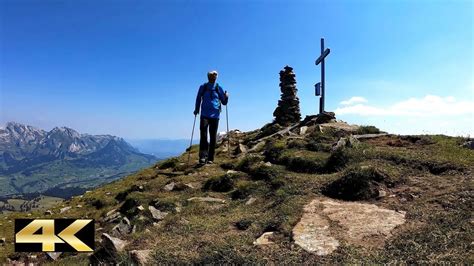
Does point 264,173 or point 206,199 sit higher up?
point 264,173

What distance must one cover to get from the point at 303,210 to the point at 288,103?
22080 mm

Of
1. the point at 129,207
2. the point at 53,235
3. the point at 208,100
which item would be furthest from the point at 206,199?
the point at 53,235

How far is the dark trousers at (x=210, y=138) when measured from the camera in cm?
1977

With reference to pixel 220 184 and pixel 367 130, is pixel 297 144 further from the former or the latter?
pixel 367 130

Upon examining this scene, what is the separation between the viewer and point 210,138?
19984 millimetres

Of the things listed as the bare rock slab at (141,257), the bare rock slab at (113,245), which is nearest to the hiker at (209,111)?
the bare rock slab at (113,245)

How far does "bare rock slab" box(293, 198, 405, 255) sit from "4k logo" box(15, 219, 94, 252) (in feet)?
15.7

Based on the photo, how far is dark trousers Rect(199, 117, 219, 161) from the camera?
64.8 feet

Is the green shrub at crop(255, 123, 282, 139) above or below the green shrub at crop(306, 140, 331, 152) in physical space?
above

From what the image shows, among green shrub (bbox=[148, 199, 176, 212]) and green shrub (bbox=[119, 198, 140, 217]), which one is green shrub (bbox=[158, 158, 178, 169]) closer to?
green shrub (bbox=[119, 198, 140, 217])

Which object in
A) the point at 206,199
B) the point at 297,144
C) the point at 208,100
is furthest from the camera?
the point at 208,100

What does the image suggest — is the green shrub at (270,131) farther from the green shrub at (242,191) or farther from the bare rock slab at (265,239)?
the bare rock slab at (265,239)

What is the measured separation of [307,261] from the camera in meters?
7.52

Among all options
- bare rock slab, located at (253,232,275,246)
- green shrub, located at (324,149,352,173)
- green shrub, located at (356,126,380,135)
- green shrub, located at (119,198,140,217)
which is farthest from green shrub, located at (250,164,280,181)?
green shrub, located at (356,126,380,135)
